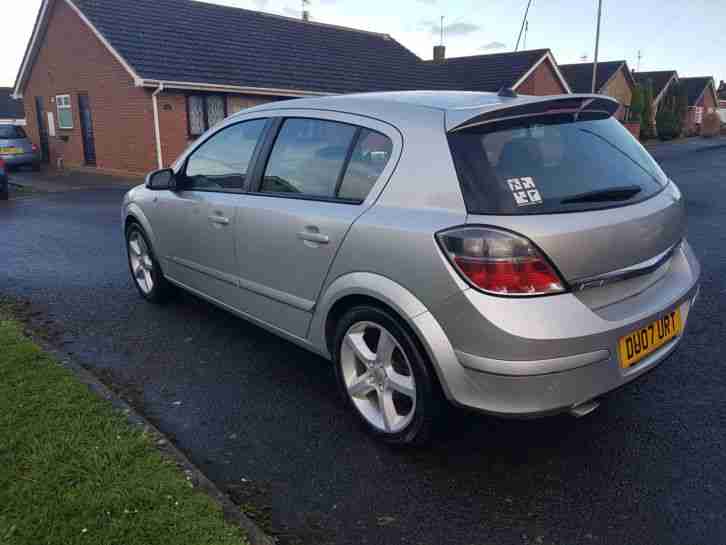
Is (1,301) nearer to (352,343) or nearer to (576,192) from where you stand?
(352,343)

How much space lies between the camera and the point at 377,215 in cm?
296

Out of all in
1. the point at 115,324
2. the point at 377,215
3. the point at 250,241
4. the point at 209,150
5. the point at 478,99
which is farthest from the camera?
the point at 115,324

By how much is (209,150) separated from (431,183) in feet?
7.61

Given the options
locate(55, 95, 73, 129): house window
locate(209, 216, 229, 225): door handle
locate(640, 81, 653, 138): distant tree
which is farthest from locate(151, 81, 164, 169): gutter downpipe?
locate(640, 81, 653, 138): distant tree

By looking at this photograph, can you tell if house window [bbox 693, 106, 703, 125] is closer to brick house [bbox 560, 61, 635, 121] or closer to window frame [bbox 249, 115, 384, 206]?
brick house [bbox 560, 61, 635, 121]

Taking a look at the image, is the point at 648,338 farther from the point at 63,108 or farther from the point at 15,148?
the point at 63,108

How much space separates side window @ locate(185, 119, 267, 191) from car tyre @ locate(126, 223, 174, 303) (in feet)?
3.29

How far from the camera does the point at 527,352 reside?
249cm

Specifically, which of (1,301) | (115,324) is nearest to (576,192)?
(115,324)

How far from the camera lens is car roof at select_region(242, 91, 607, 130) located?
2926 mm

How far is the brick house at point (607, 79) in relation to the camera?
42319 millimetres

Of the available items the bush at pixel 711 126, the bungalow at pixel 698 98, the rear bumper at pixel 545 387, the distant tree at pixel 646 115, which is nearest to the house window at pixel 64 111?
the rear bumper at pixel 545 387

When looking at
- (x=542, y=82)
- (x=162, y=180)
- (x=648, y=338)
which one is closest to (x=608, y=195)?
A: (x=648, y=338)

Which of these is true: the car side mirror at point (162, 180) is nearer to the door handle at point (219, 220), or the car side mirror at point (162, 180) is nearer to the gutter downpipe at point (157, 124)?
the door handle at point (219, 220)
